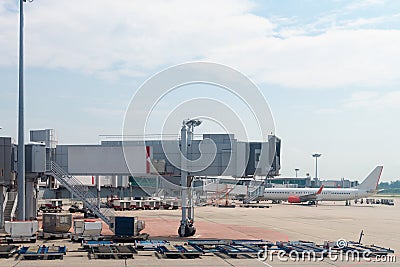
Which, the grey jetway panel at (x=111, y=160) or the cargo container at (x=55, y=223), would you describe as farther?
the cargo container at (x=55, y=223)

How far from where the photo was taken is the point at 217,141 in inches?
1681

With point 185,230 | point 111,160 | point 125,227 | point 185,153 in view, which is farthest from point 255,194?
point 125,227

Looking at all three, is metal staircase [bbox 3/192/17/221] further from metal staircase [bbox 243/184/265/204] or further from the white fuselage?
the white fuselage

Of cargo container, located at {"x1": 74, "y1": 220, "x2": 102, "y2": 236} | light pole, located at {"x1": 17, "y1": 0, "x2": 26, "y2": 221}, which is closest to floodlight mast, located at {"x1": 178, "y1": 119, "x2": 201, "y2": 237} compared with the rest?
cargo container, located at {"x1": 74, "y1": 220, "x2": 102, "y2": 236}

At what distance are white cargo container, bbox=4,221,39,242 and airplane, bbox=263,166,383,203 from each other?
9767cm

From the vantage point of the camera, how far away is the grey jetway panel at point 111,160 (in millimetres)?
41781

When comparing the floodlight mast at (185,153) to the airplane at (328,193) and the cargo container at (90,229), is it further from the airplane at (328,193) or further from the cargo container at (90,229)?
the airplane at (328,193)

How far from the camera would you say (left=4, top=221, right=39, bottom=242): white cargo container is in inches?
1506

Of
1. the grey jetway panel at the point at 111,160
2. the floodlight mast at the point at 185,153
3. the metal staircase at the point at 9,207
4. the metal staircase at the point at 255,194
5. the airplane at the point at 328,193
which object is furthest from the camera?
the airplane at the point at 328,193

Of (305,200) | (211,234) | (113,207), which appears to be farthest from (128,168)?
(305,200)

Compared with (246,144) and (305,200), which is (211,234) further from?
(305,200)

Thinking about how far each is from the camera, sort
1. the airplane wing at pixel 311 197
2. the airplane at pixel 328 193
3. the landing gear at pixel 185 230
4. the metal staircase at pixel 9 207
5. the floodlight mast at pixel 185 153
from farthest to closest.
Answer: the airplane at pixel 328 193, the airplane wing at pixel 311 197, the metal staircase at pixel 9 207, the landing gear at pixel 185 230, the floodlight mast at pixel 185 153

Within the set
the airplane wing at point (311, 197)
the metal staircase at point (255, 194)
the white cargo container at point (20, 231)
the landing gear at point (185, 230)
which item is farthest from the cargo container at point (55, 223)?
→ the airplane wing at point (311, 197)

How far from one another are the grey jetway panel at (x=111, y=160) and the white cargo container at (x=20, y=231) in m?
5.83
